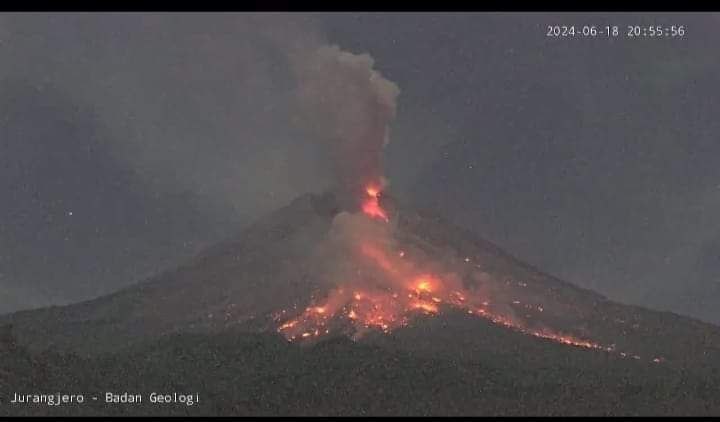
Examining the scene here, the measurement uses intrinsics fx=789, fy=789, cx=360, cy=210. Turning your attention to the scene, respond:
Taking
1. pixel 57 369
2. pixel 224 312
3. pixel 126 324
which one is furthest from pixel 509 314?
pixel 57 369

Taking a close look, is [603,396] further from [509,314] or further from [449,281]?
[449,281]

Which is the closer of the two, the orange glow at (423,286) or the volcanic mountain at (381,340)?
the volcanic mountain at (381,340)

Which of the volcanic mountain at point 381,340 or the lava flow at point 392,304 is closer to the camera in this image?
the volcanic mountain at point 381,340

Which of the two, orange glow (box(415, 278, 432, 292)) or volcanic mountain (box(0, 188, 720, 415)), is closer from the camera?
volcanic mountain (box(0, 188, 720, 415))
